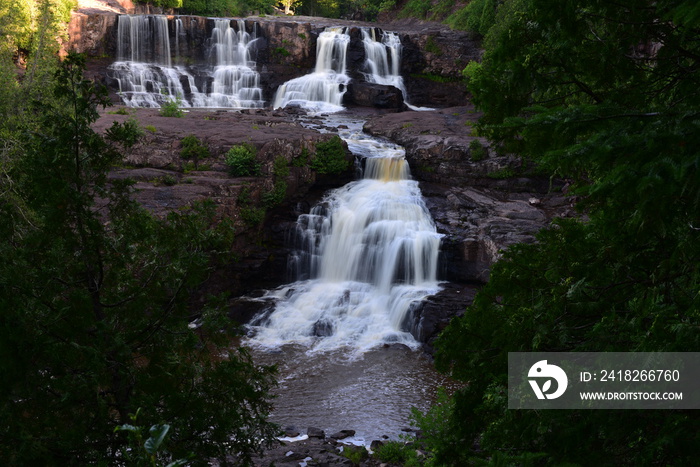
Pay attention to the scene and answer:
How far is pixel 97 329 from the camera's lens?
179 inches

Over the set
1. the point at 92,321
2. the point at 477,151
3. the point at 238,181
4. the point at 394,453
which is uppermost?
the point at 477,151

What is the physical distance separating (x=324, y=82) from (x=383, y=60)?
160 inches

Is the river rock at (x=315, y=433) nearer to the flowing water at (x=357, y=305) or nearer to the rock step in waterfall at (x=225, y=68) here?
the flowing water at (x=357, y=305)

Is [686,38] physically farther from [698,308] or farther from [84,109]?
[84,109]

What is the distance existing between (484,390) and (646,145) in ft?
8.80

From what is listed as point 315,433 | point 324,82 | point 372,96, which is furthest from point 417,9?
point 315,433

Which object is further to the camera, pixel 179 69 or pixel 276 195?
pixel 179 69

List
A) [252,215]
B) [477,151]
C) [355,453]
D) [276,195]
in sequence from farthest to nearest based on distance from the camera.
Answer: [477,151] < [276,195] < [252,215] < [355,453]

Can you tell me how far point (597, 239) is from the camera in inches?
172

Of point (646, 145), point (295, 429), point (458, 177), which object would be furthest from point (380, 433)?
point (458, 177)

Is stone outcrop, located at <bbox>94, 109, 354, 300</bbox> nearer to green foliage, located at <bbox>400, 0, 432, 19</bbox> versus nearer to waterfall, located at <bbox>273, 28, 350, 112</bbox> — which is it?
waterfall, located at <bbox>273, 28, 350, 112</bbox>

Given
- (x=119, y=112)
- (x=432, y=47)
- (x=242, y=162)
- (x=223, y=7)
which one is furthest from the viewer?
(x=223, y=7)

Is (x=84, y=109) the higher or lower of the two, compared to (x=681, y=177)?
higher

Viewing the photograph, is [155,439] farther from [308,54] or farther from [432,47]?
[432,47]
